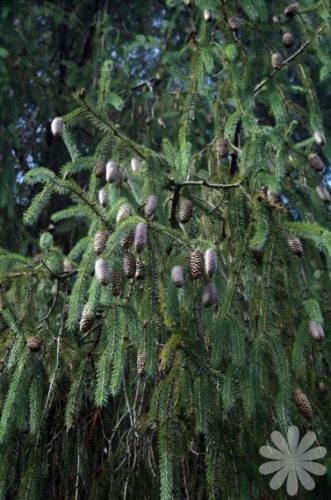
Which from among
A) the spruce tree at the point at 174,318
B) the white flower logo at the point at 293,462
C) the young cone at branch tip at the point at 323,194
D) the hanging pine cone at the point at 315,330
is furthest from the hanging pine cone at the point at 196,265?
the young cone at branch tip at the point at 323,194

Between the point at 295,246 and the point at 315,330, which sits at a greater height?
the point at 295,246

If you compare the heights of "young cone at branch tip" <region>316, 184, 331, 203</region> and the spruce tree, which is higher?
"young cone at branch tip" <region>316, 184, 331, 203</region>

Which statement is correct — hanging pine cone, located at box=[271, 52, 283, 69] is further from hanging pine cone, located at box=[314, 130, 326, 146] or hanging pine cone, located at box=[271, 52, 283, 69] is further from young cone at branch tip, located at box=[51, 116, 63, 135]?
young cone at branch tip, located at box=[51, 116, 63, 135]

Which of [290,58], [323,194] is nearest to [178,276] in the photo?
[323,194]

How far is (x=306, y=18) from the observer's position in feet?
10.2

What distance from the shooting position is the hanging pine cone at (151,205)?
2279 millimetres

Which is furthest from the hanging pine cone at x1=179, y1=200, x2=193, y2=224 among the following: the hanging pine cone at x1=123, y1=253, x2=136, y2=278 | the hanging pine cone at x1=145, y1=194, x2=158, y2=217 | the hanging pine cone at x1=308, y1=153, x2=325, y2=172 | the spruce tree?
the hanging pine cone at x1=308, y1=153, x2=325, y2=172

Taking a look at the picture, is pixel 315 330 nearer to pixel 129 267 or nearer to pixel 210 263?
pixel 210 263

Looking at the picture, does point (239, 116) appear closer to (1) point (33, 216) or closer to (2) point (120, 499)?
(1) point (33, 216)

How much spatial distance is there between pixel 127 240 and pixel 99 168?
0.45 metres

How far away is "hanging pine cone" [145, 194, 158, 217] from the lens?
228 cm

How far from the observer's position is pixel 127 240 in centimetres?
A: 209

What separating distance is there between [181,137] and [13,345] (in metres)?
1.07

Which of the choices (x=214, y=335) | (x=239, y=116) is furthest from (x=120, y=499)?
(x=239, y=116)
